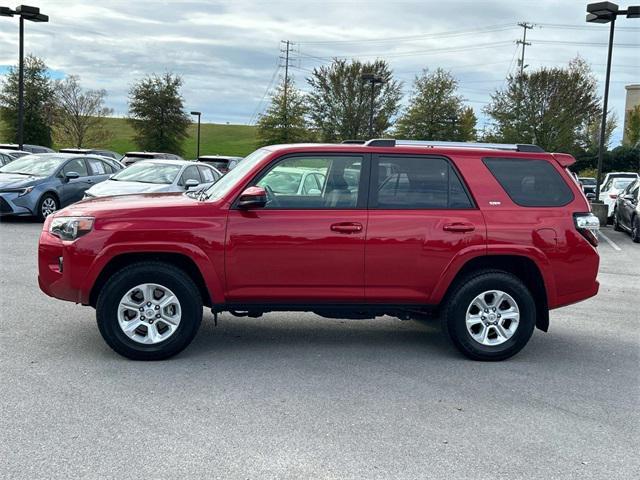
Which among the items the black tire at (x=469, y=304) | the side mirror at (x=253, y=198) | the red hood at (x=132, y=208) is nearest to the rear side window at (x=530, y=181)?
the black tire at (x=469, y=304)

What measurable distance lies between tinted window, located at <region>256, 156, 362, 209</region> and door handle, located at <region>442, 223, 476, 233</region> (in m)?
0.79

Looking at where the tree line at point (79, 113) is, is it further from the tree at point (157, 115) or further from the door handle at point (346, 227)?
the door handle at point (346, 227)

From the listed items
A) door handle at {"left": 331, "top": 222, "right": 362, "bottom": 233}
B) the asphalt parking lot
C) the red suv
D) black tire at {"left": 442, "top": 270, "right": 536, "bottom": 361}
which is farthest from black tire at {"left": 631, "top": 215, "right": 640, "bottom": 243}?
door handle at {"left": 331, "top": 222, "right": 362, "bottom": 233}

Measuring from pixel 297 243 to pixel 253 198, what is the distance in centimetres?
51

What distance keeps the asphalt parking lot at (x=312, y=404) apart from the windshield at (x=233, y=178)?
4.40 ft

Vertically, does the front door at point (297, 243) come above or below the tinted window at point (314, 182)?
below

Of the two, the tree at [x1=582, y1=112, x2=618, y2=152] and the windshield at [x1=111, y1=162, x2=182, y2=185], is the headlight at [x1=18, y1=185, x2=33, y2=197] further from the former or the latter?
the tree at [x1=582, y1=112, x2=618, y2=152]

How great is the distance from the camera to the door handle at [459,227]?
5.80m

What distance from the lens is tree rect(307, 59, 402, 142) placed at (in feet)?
165

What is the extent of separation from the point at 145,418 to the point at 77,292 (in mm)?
1611

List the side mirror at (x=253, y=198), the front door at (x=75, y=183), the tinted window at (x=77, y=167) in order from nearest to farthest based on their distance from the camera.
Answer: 1. the side mirror at (x=253, y=198)
2. the front door at (x=75, y=183)
3. the tinted window at (x=77, y=167)

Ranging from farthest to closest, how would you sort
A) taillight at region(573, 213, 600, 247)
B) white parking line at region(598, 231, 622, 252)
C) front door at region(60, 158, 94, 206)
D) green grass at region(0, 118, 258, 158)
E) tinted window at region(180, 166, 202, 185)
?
green grass at region(0, 118, 258, 158) < front door at region(60, 158, 94, 206) < tinted window at region(180, 166, 202, 185) < white parking line at region(598, 231, 622, 252) < taillight at region(573, 213, 600, 247)

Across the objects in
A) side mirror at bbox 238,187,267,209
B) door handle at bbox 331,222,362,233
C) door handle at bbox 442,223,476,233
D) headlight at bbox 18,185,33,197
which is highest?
side mirror at bbox 238,187,267,209

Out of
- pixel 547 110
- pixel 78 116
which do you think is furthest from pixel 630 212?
pixel 78 116
